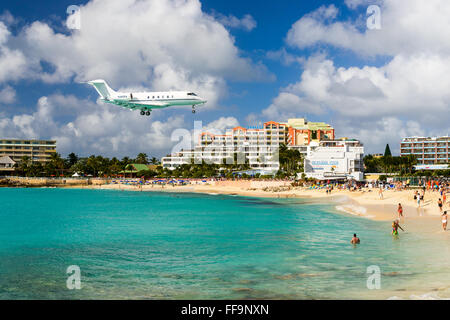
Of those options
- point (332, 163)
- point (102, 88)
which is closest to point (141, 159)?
point (332, 163)

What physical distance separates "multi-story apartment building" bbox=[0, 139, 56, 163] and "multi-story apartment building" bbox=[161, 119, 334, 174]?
60824 mm

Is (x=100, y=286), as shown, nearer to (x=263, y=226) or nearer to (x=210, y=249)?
(x=210, y=249)

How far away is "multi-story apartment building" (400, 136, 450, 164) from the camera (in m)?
163

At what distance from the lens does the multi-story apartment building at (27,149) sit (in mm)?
182750

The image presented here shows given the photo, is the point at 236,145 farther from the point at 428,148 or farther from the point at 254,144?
the point at 428,148

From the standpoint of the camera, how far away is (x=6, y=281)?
804 inches

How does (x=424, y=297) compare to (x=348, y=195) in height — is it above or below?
below

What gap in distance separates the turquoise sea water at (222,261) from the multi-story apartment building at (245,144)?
119 meters

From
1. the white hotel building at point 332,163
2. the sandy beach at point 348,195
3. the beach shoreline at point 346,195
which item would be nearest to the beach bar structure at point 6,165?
the beach shoreline at point 346,195

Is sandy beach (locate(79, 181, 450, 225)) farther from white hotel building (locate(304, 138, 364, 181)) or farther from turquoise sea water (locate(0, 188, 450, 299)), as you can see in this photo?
white hotel building (locate(304, 138, 364, 181))

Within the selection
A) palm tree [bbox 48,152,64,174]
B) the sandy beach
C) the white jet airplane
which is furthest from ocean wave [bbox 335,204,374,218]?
palm tree [bbox 48,152,64,174]

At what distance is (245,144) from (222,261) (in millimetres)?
144472

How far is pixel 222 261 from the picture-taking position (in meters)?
24.3
